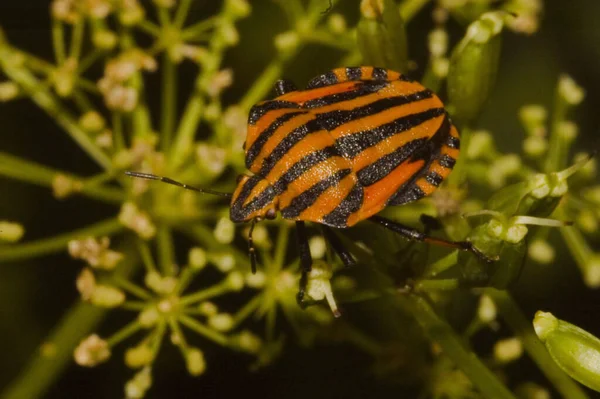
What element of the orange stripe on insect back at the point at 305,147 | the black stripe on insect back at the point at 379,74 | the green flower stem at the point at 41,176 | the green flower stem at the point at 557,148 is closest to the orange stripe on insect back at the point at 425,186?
the orange stripe on insect back at the point at 305,147

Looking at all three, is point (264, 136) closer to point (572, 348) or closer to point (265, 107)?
point (265, 107)

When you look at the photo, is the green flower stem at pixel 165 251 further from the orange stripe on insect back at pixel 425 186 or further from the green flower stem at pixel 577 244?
the green flower stem at pixel 577 244

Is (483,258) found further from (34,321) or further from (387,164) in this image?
(34,321)

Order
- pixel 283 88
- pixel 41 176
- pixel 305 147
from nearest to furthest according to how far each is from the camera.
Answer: pixel 305 147, pixel 283 88, pixel 41 176

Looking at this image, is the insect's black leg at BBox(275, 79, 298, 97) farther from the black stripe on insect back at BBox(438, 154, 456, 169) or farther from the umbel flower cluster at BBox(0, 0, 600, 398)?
the black stripe on insect back at BBox(438, 154, 456, 169)

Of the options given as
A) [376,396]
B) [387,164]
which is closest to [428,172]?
[387,164]

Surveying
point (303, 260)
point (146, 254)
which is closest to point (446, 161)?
point (303, 260)
